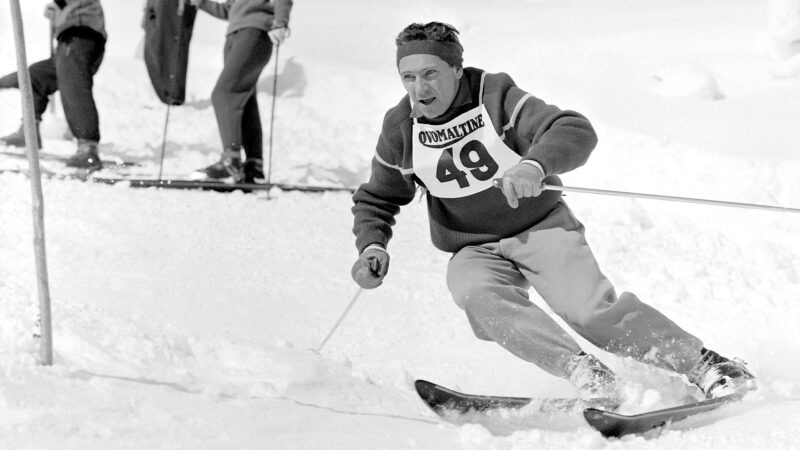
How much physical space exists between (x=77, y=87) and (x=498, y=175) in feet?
16.2

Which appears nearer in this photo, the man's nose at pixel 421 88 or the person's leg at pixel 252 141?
the man's nose at pixel 421 88

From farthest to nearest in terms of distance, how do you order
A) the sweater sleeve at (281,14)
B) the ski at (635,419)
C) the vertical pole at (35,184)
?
1. the sweater sleeve at (281,14)
2. the ski at (635,419)
3. the vertical pole at (35,184)

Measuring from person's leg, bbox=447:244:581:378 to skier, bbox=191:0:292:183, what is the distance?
4.09m

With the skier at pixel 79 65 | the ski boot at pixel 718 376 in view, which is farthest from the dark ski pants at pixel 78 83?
the ski boot at pixel 718 376

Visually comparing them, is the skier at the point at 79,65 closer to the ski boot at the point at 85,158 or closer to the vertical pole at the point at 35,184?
the ski boot at the point at 85,158

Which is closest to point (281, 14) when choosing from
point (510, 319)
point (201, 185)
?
point (201, 185)

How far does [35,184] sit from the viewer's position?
9.27ft

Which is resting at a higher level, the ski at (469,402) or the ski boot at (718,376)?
the ski boot at (718,376)

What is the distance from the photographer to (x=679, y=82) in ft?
35.7

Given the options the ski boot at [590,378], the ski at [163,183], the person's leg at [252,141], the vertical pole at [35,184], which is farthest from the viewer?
the person's leg at [252,141]

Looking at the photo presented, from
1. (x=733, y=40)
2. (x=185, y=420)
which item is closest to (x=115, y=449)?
(x=185, y=420)

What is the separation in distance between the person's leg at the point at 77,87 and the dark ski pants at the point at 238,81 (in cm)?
97

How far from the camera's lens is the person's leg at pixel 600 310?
3518mm

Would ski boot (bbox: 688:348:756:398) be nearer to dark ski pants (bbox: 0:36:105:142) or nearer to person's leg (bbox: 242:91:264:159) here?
person's leg (bbox: 242:91:264:159)
